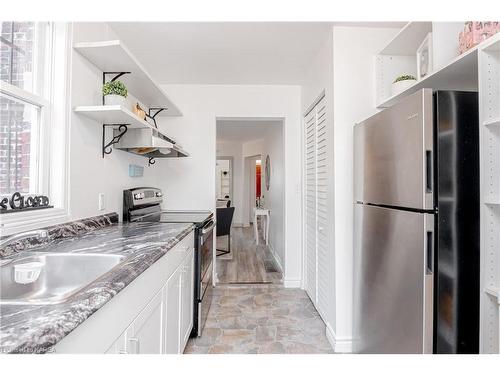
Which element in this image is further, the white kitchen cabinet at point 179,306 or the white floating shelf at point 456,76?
the white kitchen cabinet at point 179,306

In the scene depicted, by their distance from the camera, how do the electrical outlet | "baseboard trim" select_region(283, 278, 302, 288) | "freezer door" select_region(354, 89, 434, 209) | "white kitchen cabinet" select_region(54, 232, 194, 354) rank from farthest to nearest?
1. "baseboard trim" select_region(283, 278, 302, 288)
2. the electrical outlet
3. "freezer door" select_region(354, 89, 434, 209)
4. "white kitchen cabinet" select_region(54, 232, 194, 354)

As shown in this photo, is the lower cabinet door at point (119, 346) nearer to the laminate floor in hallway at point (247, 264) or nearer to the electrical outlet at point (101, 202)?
the electrical outlet at point (101, 202)

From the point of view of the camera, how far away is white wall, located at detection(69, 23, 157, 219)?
160 cm

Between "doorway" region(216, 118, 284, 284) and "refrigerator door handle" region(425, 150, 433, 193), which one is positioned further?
"doorway" region(216, 118, 284, 284)

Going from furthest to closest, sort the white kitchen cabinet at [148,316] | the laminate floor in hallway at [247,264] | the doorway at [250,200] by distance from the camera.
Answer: the doorway at [250,200] < the laminate floor in hallway at [247,264] < the white kitchen cabinet at [148,316]

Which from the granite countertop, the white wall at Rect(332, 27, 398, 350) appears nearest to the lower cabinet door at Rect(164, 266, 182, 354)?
the granite countertop

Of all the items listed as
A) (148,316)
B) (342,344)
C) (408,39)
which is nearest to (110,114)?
(148,316)

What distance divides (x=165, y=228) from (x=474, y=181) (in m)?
1.69

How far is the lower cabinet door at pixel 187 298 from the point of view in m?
1.71

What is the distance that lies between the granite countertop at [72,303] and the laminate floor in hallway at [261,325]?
1115 mm

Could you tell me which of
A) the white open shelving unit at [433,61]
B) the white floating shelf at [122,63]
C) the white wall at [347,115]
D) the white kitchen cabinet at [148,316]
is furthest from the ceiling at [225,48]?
the white kitchen cabinet at [148,316]

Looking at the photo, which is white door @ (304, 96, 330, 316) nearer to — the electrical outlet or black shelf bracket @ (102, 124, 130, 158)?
black shelf bracket @ (102, 124, 130, 158)
